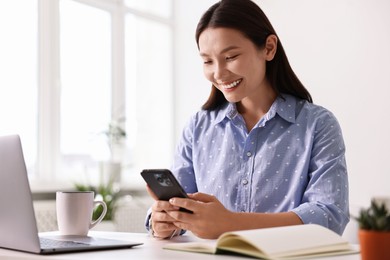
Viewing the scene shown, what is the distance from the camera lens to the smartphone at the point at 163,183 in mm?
1588

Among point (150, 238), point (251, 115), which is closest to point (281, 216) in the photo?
point (150, 238)

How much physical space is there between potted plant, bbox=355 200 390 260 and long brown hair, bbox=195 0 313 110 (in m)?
1.00

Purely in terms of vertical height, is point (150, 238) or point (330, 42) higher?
point (330, 42)

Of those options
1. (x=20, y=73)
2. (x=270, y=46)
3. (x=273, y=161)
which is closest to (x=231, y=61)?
(x=270, y=46)

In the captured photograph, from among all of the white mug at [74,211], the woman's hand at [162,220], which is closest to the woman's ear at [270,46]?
the woman's hand at [162,220]

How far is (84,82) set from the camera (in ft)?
17.7

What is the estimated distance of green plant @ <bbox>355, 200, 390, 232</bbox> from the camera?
115cm

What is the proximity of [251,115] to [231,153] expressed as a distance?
0.16 m

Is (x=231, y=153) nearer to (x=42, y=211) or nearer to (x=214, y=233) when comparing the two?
(x=214, y=233)

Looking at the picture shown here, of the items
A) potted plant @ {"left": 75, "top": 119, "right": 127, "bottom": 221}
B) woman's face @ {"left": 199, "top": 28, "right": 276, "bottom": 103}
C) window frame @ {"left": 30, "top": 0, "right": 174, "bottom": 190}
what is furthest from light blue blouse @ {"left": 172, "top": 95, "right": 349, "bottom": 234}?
window frame @ {"left": 30, "top": 0, "right": 174, "bottom": 190}

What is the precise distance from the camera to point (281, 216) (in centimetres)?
172

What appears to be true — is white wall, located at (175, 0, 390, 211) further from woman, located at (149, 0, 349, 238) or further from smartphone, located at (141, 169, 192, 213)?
smartphone, located at (141, 169, 192, 213)

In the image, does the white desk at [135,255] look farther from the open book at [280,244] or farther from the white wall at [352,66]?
the white wall at [352,66]

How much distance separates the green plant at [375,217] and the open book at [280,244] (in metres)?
0.18
